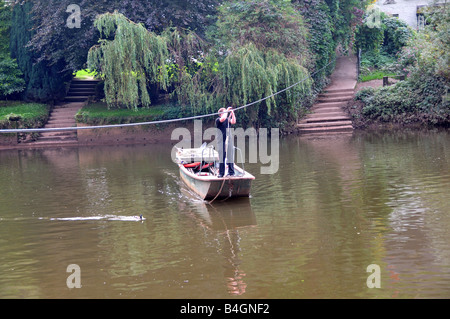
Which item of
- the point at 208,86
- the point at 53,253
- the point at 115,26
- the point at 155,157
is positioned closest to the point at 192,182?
the point at 53,253

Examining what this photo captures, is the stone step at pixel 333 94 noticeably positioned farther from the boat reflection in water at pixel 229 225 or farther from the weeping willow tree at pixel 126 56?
the boat reflection in water at pixel 229 225

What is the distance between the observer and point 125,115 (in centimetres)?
2739

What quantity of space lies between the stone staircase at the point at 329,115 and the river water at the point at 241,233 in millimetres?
7877

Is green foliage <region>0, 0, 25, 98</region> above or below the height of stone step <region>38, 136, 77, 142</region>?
above

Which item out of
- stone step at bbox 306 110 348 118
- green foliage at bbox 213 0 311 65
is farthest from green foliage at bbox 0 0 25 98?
stone step at bbox 306 110 348 118

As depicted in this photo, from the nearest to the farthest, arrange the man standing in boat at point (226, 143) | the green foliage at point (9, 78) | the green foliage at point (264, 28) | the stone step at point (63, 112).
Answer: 1. the man standing in boat at point (226, 143)
2. the green foliage at point (264, 28)
3. the stone step at point (63, 112)
4. the green foliage at point (9, 78)

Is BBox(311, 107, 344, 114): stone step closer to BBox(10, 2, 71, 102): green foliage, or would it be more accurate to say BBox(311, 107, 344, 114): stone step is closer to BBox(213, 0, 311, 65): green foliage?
BBox(213, 0, 311, 65): green foliage

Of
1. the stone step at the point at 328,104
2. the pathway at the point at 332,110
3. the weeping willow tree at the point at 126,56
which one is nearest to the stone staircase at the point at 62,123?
the weeping willow tree at the point at 126,56

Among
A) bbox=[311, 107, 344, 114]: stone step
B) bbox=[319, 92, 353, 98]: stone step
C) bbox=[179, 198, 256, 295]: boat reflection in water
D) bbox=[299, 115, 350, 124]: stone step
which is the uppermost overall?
bbox=[319, 92, 353, 98]: stone step

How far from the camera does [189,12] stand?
2700 centimetres

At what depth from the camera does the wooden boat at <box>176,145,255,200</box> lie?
40.3 ft

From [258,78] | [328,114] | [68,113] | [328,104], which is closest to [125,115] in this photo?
[68,113]

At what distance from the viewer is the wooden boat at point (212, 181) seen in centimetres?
1227

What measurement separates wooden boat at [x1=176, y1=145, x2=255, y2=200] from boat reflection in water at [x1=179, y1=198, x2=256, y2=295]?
0.75 ft
